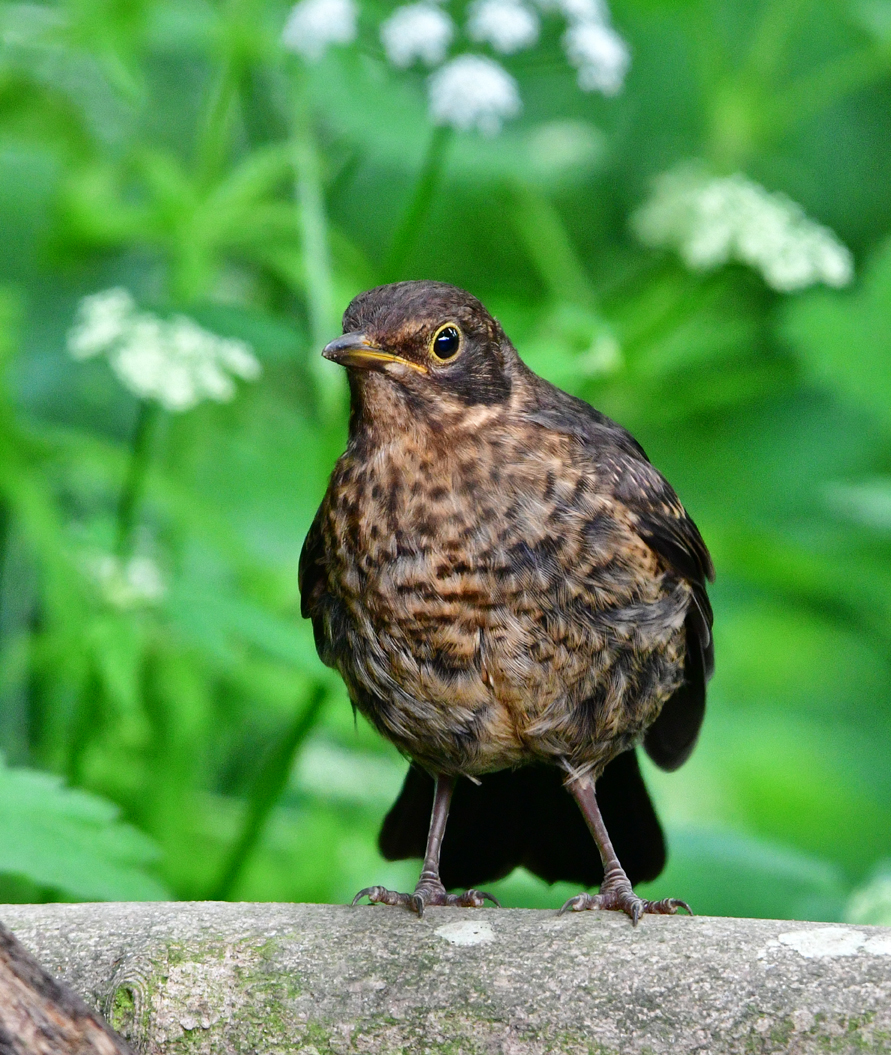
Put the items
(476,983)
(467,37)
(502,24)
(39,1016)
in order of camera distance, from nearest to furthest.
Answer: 1. (39,1016)
2. (476,983)
3. (502,24)
4. (467,37)

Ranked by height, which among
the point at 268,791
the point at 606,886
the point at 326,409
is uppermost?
the point at 326,409

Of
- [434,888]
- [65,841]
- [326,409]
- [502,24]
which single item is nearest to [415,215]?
[326,409]

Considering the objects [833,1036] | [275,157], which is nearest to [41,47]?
[275,157]

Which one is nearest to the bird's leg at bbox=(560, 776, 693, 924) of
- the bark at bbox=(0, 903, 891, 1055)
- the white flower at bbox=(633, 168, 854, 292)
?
the bark at bbox=(0, 903, 891, 1055)

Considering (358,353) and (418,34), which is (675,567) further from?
(418,34)

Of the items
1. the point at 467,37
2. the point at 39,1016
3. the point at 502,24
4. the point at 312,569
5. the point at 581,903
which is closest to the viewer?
the point at 39,1016

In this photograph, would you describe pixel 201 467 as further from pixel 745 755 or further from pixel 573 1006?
pixel 573 1006

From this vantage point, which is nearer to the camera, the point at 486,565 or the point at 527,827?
the point at 486,565

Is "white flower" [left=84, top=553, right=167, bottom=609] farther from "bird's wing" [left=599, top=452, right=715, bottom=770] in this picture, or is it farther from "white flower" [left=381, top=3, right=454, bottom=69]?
"white flower" [left=381, top=3, right=454, bottom=69]
